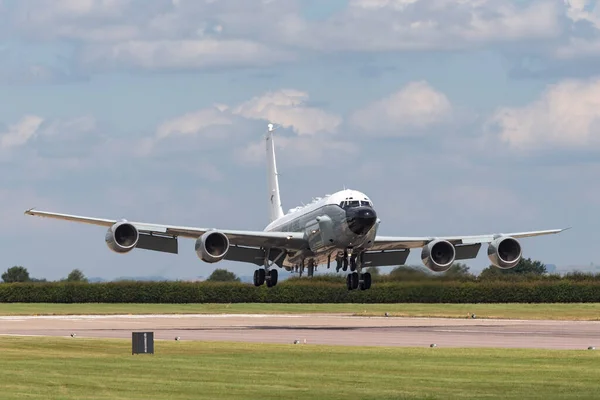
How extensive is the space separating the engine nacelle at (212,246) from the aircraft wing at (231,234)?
804mm

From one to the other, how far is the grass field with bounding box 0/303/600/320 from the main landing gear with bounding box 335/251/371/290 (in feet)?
63.5

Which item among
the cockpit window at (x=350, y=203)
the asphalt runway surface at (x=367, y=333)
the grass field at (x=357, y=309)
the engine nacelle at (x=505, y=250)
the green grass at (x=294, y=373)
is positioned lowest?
the green grass at (x=294, y=373)

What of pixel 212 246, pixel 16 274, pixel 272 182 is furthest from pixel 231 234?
pixel 16 274

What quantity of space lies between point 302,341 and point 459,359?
13031mm

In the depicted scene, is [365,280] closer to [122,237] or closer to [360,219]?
[360,219]

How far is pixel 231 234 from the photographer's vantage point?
7231 centimetres

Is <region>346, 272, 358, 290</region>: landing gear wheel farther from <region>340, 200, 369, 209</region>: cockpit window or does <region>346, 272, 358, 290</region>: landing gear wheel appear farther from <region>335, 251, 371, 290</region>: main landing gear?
<region>340, 200, 369, 209</region>: cockpit window

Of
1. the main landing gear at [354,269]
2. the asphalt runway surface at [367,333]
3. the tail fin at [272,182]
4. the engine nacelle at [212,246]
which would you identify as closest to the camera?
the asphalt runway surface at [367,333]

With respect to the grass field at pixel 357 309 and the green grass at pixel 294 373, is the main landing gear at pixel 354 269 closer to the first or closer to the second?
the grass field at pixel 357 309

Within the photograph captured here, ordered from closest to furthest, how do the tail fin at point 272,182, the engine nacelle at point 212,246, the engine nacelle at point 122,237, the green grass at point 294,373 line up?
the green grass at point 294,373 → the engine nacelle at point 122,237 → the engine nacelle at point 212,246 → the tail fin at point 272,182

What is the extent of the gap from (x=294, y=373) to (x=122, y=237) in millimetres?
34084

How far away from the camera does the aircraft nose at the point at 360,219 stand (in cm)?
6431

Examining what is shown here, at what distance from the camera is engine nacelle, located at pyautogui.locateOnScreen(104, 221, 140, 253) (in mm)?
67812

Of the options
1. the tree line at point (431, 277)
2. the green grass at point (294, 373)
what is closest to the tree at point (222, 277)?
the tree line at point (431, 277)
